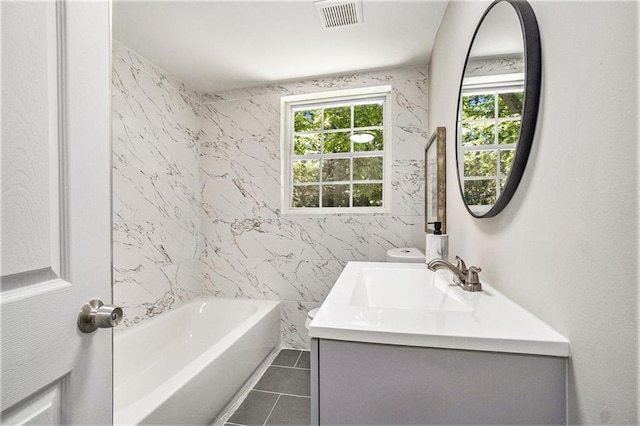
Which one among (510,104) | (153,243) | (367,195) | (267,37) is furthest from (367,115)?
(153,243)

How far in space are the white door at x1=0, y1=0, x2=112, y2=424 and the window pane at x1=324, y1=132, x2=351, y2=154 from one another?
7.05ft

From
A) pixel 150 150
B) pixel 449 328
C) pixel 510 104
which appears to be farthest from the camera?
pixel 150 150

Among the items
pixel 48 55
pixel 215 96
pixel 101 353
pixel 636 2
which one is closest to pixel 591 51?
pixel 636 2

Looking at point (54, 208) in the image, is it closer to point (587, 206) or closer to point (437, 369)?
point (437, 369)

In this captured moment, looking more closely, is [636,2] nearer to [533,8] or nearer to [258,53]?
[533,8]

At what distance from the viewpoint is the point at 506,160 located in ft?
2.82

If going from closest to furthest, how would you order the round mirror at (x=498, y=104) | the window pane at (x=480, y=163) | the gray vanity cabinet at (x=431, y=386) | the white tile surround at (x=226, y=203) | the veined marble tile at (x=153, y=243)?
the gray vanity cabinet at (x=431, y=386) < the round mirror at (x=498, y=104) < the window pane at (x=480, y=163) < the veined marble tile at (x=153, y=243) < the white tile surround at (x=226, y=203)

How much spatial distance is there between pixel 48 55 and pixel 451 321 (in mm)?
1028

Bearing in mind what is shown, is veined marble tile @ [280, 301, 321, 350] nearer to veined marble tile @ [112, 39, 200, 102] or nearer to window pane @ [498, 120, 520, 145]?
window pane @ [498, 120, 520, 145]

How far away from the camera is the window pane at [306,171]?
9.01 ft

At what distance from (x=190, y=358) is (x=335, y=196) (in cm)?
188

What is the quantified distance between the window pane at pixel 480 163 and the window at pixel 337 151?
52.1 inches

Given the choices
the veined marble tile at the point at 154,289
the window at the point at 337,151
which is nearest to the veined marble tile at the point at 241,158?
the window at the point at 337,151

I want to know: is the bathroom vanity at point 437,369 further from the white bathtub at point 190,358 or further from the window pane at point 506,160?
the white bathtub at point 190,358
